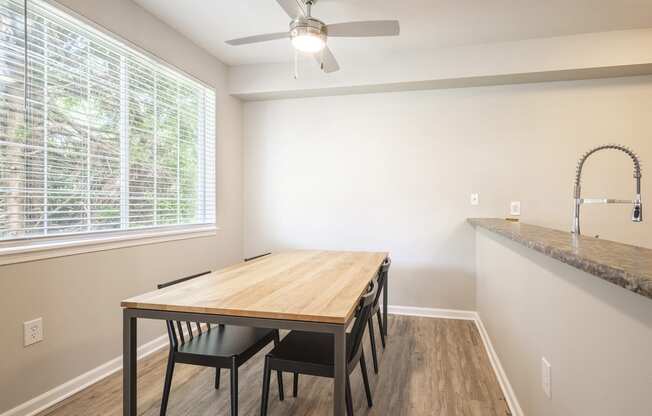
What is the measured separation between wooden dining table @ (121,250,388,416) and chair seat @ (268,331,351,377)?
289 mm

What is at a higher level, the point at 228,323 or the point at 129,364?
the point at 228,323

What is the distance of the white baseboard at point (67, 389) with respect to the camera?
73.7 inches

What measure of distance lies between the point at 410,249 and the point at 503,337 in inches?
57.0

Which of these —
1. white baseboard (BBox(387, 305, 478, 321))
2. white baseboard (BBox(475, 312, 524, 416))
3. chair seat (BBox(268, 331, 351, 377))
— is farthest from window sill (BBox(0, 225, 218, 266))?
white baseboard (BBox(475, 312, 524, 416))

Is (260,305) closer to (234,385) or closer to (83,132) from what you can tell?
(234,385)

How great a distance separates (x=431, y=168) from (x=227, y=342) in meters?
2.55

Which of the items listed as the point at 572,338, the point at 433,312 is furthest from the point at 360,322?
the point at 433,312

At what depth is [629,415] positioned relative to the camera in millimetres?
855

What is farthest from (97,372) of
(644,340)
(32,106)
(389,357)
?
(644,340)

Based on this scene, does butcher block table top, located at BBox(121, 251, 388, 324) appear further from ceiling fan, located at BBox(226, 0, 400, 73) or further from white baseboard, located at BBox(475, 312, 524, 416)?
ceiling fan, located at BBox(226, 0, 400, 73)

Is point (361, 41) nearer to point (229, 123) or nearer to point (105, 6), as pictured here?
point (229, 123)

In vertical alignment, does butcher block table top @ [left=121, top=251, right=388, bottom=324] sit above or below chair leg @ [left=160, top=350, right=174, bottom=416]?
above

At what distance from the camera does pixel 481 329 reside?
10.2 ft

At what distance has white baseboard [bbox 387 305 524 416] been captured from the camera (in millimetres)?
1969
